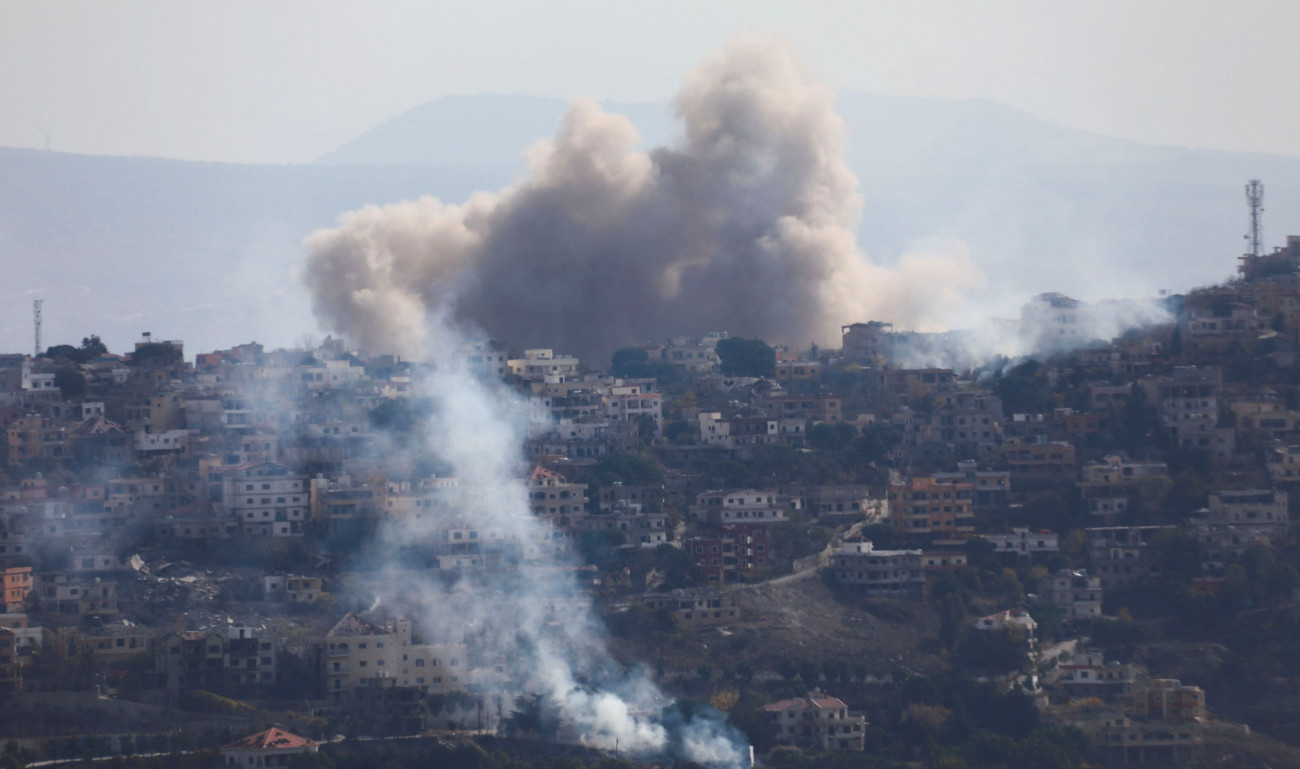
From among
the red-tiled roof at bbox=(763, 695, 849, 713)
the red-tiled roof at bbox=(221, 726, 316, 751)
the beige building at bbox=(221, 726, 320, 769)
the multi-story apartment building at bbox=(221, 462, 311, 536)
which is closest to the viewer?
the beige building at bbox=(221, 726, 320, 769)

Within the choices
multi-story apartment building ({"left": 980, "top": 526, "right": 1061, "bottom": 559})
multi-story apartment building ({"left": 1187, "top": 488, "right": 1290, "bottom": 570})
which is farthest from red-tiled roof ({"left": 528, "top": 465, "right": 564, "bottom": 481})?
multi-story apartment building ({"left": 1187, "top": 488, "right": 1290, "bottom": 570})

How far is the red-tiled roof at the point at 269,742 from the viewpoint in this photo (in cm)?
3656

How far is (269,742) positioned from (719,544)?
10.2 metres

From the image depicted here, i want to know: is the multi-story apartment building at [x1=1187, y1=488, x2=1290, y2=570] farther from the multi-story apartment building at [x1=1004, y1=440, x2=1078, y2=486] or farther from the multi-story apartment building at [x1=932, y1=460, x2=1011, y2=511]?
the multi-story apartment building at [x1=932, y1=460, x2=1011, y2=511]

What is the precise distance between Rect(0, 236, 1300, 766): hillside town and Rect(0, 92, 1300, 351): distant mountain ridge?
25.4 meters

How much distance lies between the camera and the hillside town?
38.5 m

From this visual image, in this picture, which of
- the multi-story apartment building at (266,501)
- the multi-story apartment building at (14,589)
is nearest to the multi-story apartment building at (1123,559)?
the multi-story apartment building at (266,501)

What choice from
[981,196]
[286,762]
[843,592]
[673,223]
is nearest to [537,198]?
[673,223]

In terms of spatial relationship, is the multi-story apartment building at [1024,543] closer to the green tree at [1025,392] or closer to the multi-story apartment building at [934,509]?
the multi-story apartment building at [934,509]

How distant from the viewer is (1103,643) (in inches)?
1630

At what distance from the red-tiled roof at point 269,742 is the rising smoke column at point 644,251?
22701 millimetres

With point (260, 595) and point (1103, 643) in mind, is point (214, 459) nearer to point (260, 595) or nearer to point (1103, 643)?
point (260, 595)

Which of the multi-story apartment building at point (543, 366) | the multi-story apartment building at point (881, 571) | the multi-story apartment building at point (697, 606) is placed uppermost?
the multi-story apartment building at point (543, 366)

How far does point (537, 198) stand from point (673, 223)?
3.70m
